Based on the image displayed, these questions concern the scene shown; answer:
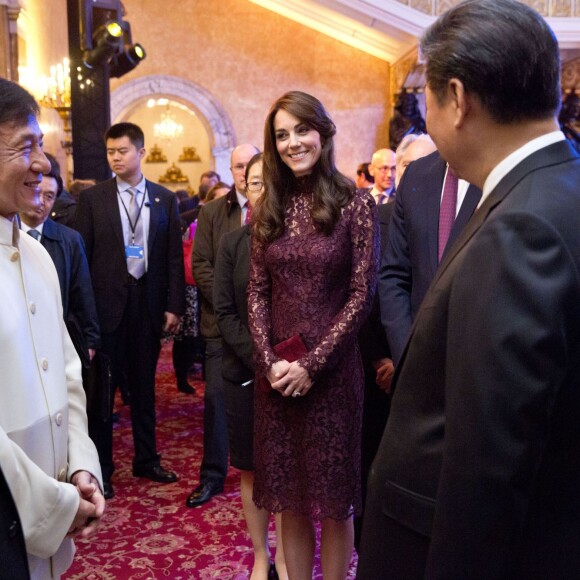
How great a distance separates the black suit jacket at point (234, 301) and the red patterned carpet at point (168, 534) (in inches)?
33.1

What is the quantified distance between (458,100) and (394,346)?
4.76 feet

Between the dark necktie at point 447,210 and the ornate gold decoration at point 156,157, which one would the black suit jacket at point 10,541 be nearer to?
the dark necktie at point 447,210

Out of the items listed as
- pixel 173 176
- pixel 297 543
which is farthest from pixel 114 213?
pixel 173 176

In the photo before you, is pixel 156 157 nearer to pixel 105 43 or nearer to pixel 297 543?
pixel 105 43

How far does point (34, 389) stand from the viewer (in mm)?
1478

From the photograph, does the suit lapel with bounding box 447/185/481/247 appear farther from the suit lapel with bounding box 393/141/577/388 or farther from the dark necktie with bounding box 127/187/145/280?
the dark necktie with bounding box 127/187/145/280

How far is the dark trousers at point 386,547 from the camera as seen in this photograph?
1.24m

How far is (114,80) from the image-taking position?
490 inches

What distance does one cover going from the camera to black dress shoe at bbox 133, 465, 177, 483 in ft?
13.3

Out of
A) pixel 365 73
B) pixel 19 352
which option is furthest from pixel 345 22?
pixel 19 352

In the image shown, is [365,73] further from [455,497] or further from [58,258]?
[455,497]

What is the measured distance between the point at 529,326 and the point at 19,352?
0.97 metres

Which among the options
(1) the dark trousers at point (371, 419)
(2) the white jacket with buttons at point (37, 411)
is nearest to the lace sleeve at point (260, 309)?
(1) the dark trousers at point (371, 419)

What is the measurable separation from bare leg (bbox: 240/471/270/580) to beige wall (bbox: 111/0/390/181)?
10667 millimetres
